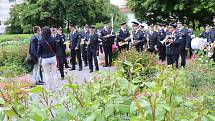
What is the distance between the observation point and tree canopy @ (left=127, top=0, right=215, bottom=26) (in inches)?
941

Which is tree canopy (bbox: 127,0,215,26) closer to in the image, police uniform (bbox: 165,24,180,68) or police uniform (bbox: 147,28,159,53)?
police uniform (bbox: 147,28,159,53)

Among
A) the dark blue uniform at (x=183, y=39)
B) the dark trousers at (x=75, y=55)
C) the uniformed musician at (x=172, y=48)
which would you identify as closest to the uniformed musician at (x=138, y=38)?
the dark trousers at (x=75, y=55)

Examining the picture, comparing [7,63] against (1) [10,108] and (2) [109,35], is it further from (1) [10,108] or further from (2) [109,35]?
(1) [10,108]

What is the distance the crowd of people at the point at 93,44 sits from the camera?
11023 millimetres

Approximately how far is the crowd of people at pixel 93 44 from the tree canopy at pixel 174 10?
13.5 ft

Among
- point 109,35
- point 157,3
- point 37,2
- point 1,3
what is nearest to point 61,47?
point 109,35

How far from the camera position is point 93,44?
1523cm

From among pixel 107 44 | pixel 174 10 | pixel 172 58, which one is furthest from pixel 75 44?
pixel 174 10

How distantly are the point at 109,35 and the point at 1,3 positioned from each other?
59826mm

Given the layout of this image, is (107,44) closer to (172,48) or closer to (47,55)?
(172,48)

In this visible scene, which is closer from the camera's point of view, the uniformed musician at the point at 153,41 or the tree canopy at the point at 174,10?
the uniformed musician at the point at 153,41

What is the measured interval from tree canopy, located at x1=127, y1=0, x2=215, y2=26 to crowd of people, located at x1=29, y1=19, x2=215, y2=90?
4129 millimetres

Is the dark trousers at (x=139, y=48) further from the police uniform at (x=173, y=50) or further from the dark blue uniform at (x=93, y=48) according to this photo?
the police uniform at (x=173, y=50)

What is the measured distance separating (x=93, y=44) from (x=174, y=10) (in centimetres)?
1225
